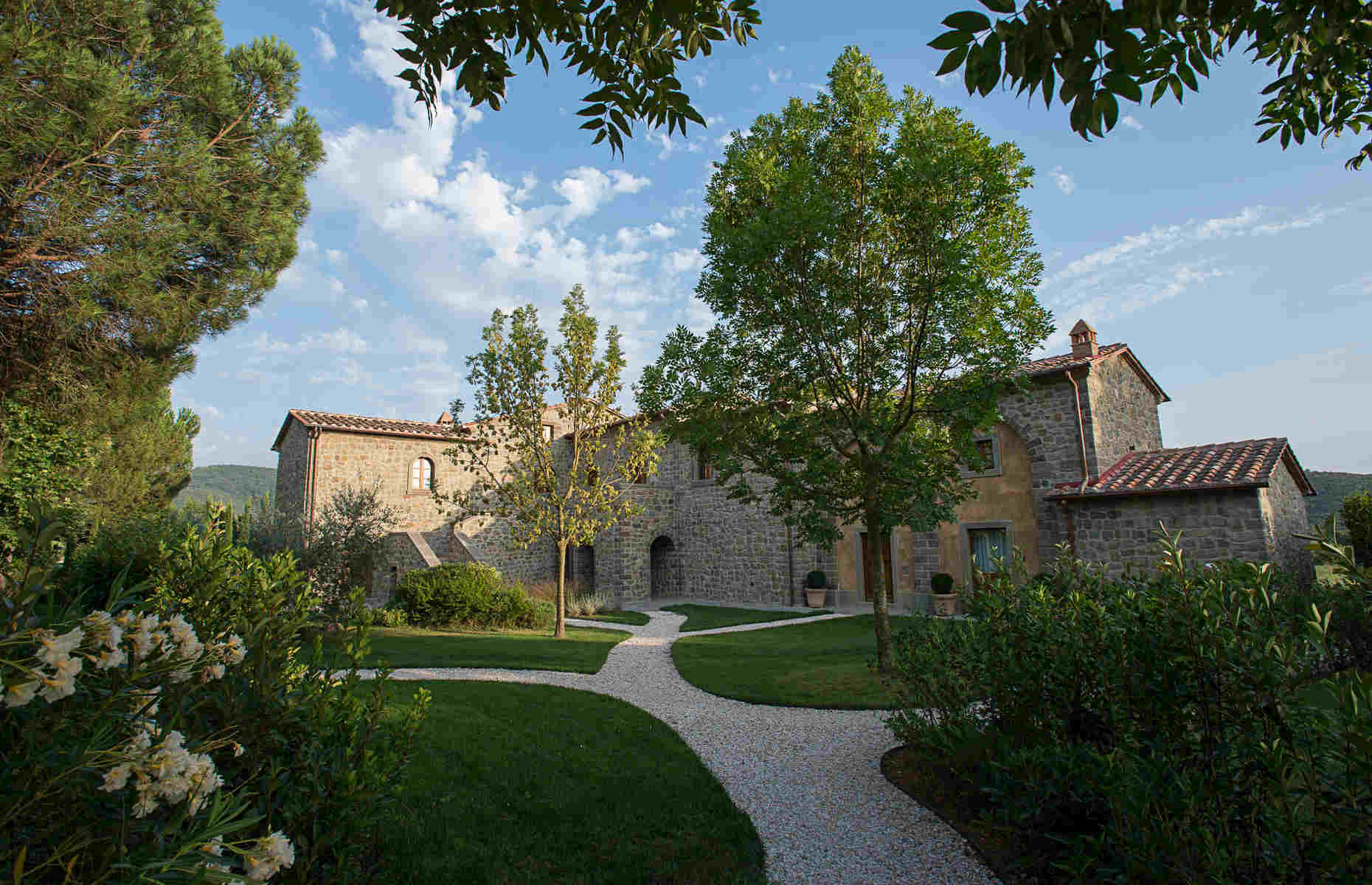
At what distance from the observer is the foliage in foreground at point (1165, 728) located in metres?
1.96

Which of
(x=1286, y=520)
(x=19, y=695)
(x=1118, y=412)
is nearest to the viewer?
(x=19, y=695)

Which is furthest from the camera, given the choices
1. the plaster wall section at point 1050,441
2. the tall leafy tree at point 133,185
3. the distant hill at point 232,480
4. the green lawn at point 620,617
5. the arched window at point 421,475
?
the distant hill at point 232,480

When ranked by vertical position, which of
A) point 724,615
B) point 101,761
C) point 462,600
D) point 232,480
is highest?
point 232,480

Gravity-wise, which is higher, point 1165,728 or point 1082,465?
point 1082,465

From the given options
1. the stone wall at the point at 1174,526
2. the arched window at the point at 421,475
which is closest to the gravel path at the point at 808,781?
the stone wall at the point at 1174,526

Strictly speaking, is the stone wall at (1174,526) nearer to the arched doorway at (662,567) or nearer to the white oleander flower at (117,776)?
the arched doorway at (662,567)

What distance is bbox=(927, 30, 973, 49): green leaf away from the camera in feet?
7.15

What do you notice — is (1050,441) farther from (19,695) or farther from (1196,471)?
(19,695)

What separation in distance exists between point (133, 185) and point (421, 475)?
530 inches

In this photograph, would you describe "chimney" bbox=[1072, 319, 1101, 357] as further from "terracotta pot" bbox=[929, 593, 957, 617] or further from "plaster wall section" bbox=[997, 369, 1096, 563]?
"terracotta pot" bbox=[929, 593, 957, 617]

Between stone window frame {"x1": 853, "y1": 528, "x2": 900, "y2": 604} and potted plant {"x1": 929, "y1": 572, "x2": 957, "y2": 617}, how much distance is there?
4.74 feet

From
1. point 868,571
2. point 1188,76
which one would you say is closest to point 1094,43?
point 1188,76

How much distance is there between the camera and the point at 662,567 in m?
22.0

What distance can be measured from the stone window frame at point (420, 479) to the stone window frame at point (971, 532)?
52.0 feet
